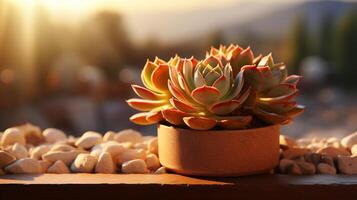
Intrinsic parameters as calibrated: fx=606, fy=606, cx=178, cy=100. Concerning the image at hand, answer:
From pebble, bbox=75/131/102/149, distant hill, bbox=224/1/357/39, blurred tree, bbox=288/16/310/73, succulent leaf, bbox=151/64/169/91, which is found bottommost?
pebble, bbox=75/131/102/149

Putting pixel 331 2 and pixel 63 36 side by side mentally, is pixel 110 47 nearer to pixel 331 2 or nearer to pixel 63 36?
pixel 63 36

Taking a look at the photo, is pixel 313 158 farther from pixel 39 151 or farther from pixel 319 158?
pixel 39 151

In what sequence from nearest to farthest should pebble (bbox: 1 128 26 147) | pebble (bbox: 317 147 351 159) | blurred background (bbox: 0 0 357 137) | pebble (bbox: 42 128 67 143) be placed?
pebble (bbox: 317 147 351 159)
pebble (bbox: 1 128 26 147)
pebble (bbox: 42 128 67 143)
blurred background (bbox: 0 0 357 137)

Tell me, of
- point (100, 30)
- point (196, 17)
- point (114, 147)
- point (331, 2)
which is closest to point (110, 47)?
point (100, 30)

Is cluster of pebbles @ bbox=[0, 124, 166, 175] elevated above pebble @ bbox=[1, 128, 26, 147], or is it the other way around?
pebble @ bbox=[1, 128, 26, 147]

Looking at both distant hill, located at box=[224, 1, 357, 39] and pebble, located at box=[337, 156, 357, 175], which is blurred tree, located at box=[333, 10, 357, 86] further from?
pebble, located at box=[337, 156, 357, 175]

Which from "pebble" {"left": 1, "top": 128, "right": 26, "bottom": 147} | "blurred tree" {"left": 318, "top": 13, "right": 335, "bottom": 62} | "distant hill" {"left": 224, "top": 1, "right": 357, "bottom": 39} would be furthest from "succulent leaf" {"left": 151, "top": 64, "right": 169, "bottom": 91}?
"blurred tree" {"left": 318, "top": 13, "right": 335, "bottom": 62}
